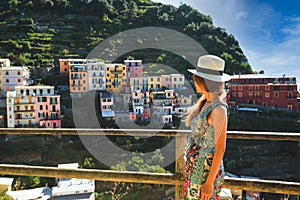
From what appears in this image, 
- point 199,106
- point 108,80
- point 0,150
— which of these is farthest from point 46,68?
point 199,106

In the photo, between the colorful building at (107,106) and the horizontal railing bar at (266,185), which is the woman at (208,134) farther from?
the colorful building at (107,106)

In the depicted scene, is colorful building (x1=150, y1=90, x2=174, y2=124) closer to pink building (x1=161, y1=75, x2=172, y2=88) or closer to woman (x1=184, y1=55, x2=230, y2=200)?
pink building (x1=161, y1=75, x2=172, y2=88)

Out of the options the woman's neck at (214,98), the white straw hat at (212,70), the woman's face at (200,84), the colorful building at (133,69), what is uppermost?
the colorful building at (133,69)

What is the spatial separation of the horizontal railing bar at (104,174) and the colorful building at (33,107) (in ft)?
51.7

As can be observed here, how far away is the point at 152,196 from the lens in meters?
12.2

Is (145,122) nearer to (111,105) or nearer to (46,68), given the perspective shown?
(111,105)

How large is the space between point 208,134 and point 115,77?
18776mm

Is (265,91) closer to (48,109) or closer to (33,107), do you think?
(48,109)

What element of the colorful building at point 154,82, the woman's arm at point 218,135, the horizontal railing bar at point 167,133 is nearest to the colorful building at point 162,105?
the colorful building at point 154,82

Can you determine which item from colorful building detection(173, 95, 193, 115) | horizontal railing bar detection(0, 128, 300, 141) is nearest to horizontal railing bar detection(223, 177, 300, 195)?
horizontal railing bar detection(0, 128, 300, 141)

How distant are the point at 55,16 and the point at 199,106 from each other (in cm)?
3249

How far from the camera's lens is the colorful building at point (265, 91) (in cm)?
1872

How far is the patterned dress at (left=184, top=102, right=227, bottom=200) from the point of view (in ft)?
2.87

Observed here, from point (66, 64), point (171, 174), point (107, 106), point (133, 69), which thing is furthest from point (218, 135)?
point (66, 64)
